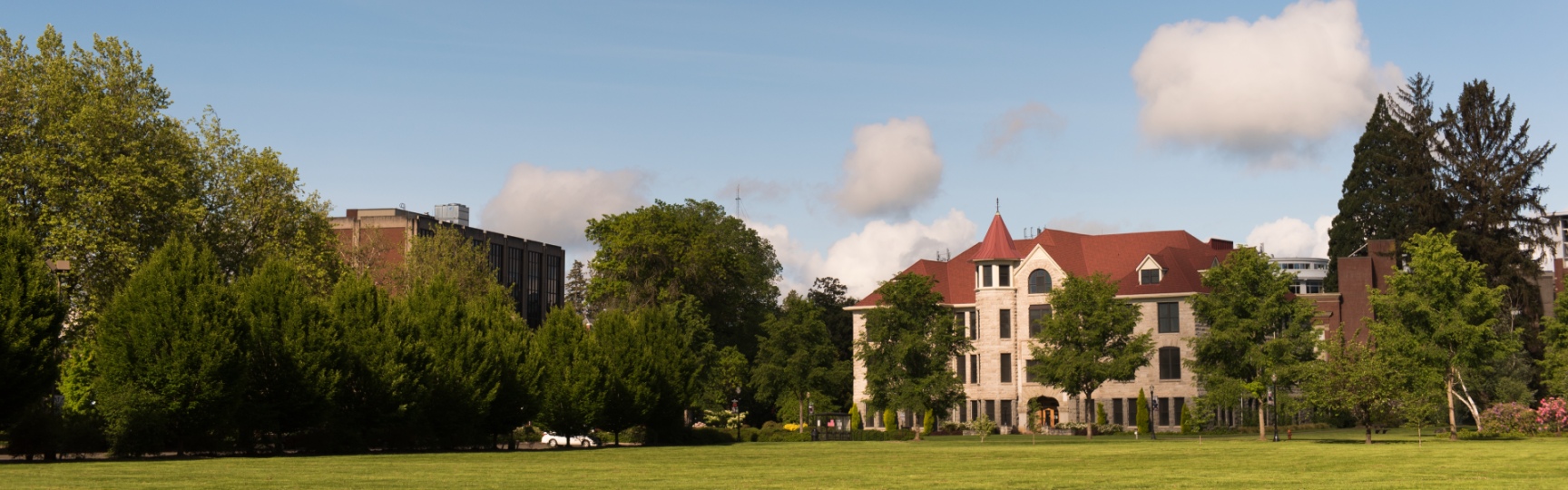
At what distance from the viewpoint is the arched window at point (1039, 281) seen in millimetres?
92250

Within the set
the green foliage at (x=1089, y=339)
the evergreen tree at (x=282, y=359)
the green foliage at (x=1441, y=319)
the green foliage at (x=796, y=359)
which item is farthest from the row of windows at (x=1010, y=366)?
the evergreen tree at (x=282, y=359)

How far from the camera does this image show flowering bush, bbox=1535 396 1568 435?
67.1 m

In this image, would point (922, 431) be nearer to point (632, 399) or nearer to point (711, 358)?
point (711, 358)

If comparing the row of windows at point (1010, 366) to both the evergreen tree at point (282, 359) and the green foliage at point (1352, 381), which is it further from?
the evergreen tree at point (282, 359)

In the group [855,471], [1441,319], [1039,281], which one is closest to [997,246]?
[1039,281]

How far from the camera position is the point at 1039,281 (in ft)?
304

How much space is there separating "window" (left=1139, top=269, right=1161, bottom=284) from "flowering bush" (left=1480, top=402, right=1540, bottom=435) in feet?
90.7

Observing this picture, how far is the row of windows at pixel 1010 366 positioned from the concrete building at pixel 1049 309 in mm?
58

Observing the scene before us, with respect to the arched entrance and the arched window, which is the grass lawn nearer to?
the arched entrance

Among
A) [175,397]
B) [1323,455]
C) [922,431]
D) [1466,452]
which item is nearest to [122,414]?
[175,397]

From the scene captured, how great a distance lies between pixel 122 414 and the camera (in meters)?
39.5

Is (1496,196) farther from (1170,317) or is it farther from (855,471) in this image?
(855,471)

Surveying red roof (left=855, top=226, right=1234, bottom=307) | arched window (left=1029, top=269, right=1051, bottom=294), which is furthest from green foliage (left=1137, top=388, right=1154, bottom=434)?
arched window (left=1029, top=269, right=1051, bottom=294)

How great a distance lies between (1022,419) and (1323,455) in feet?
166
